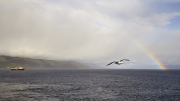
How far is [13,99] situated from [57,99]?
16300 mm

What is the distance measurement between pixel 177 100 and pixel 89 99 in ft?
114

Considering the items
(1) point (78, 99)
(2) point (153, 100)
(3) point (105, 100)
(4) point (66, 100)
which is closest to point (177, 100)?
(2) point (153, 100)

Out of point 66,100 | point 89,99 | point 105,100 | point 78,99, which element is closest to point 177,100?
point 105,100

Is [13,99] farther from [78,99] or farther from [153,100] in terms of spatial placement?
[153,100]

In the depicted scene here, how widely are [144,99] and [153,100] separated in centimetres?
338

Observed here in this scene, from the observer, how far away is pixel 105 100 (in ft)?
190

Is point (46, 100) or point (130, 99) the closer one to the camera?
point (46, 100)

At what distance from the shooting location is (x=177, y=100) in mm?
60281

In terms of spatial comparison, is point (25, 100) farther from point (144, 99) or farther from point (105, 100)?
point (144, 99)

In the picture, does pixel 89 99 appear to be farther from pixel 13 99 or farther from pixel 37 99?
pixel 13 99

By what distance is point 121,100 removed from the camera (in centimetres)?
5900

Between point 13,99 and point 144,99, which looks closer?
point 13,99

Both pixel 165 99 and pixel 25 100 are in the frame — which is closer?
pixel 25 100

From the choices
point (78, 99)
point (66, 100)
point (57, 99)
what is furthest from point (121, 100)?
point (57, 99)
